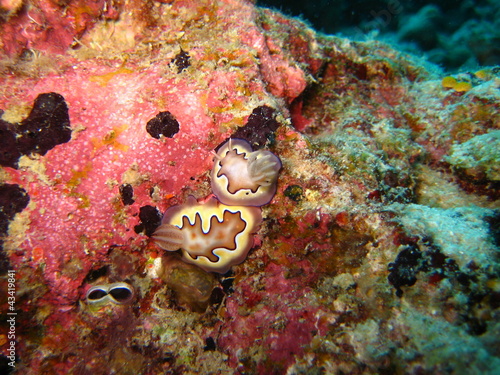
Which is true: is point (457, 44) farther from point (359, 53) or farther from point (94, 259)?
point (94, 259)

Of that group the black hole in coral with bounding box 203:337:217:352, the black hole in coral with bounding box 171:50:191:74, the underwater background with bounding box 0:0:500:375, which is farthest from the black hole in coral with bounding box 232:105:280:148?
the black hole in coral with bounding box 203:337:217:352

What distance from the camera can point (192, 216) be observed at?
314 centimetres

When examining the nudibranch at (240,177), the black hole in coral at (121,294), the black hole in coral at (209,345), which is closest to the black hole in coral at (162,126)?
the nudibranch at (240,177)

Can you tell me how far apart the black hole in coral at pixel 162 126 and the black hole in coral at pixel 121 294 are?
1858mm

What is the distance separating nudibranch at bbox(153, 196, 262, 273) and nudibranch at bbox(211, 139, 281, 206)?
4.8 inches

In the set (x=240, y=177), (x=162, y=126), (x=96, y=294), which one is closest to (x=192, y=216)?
(x=240, y=177)

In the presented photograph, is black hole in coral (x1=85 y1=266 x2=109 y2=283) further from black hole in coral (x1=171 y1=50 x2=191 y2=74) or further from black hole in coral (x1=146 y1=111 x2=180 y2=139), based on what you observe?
black hole in coral (x1=171 y1=50 x2=191 y2=74)

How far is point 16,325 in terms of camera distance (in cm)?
282

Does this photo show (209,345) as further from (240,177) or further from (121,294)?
(240,177)

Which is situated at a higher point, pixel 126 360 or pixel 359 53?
pixel 359 53

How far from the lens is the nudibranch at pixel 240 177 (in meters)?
2.89

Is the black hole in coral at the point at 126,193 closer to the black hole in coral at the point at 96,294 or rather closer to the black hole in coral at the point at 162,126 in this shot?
Result: the black hole in coral at the point at 162,126

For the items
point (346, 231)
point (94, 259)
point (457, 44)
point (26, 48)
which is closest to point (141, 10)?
point (26, 48)

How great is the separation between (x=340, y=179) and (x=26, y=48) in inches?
156
